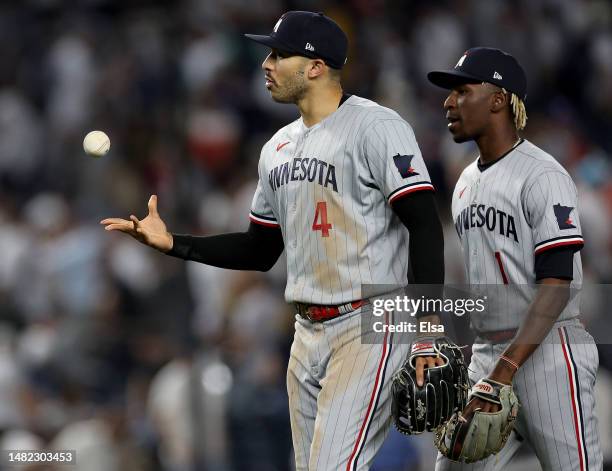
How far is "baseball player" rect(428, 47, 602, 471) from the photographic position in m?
4.59

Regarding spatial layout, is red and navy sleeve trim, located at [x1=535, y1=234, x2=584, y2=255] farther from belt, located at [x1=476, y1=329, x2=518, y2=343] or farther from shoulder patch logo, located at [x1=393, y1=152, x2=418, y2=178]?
shoulder patch logo, located at [x1=393, y1=152, x2=418, y2=178]

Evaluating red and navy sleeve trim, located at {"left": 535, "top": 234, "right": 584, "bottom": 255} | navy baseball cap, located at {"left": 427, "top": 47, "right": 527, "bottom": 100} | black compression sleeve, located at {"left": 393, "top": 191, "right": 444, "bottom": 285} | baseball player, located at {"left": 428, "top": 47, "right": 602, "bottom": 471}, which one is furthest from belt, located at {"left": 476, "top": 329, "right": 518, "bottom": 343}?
navy baseball cap, located at {"left": 427, "top": 47, "right": 527, "bottom": 100}

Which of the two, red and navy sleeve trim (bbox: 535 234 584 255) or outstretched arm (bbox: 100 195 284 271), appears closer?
red and navy sleeve trim (bbox: 535 234 584 255)

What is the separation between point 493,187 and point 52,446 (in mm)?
3687

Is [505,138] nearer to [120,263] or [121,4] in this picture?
[120,263]

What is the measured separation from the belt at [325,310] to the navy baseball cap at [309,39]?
891 millimetres

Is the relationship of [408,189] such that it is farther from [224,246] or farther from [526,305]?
[224,246]

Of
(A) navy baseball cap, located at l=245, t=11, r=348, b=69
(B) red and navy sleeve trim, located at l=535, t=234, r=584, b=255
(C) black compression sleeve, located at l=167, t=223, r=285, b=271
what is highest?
(A) navy baseball cap, located at l=245, t=11, r=348, b=69

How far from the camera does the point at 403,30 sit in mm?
13031

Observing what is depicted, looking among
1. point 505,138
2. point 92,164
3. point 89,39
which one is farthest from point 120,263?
point 505,138

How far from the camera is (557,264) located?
4578 millimetres

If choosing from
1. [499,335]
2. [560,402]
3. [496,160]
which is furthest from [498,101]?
[560,402]

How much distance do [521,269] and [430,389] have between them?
671 mm

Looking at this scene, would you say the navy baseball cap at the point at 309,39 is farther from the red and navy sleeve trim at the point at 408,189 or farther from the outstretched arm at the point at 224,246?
the outstretched arm at the point at 224,246
